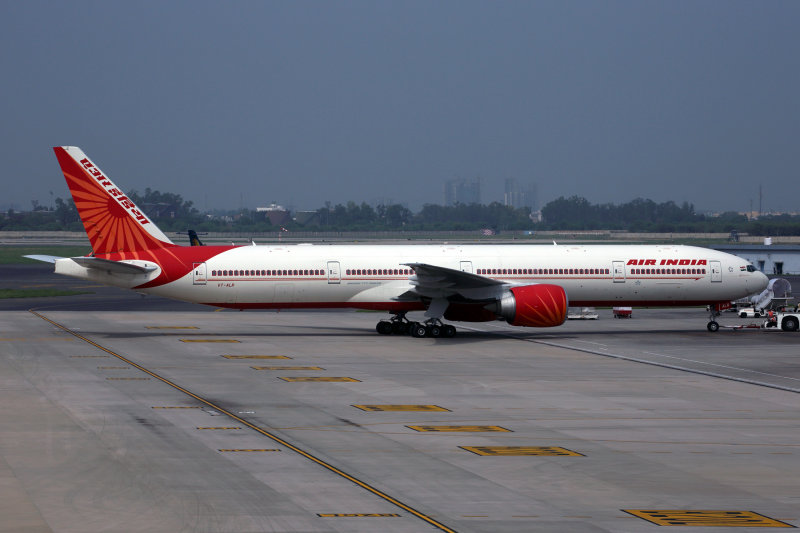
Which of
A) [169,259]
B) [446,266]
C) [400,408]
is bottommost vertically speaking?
[400,408]

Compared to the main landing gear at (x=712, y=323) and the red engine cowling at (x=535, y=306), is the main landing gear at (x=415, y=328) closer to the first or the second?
the red engine cowling at (x=535, y=306)

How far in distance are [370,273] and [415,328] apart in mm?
3197

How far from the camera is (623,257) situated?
46.9m

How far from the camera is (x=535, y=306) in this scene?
42750 mm

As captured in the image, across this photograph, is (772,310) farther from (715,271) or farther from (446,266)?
(446,266)

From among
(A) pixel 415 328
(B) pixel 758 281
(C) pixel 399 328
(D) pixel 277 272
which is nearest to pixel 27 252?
(D) pixel 277 272

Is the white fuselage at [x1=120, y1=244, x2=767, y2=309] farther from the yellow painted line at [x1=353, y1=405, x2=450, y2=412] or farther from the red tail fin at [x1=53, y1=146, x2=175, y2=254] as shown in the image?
the yellow painted line at [x1=353, y1=405, x2=450, y2=412]

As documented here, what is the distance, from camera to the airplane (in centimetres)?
4459

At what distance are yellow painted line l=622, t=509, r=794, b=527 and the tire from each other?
1408 inches

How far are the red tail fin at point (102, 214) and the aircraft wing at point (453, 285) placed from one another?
1214 cm

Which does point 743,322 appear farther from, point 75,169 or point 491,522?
point 491,522

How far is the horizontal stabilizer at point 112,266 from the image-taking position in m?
43.1

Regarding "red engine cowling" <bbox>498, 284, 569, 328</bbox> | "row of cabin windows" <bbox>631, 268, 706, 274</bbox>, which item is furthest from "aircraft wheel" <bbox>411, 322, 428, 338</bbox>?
"row of cabin windows" <bbox>631, 268, 706, 274</bbox>

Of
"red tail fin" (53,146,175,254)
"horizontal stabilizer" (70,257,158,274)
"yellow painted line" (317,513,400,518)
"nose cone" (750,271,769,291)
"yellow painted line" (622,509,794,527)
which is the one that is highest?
"red tail fin" (53,146,175,254)
